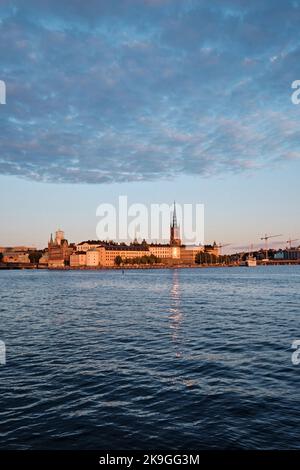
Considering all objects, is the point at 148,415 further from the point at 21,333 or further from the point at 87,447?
the point at 21,333

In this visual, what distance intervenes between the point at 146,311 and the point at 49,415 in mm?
23476

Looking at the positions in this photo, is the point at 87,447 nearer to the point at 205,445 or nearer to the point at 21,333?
the point at 205,445

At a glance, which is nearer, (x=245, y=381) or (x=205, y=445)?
(x=205, y=445)

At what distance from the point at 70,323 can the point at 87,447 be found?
1887 centimetres

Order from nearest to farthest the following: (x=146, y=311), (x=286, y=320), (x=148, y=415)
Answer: (x=148, y=415), (x=286, y=320), (x=146, y=311)

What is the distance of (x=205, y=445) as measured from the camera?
9398 millimetres

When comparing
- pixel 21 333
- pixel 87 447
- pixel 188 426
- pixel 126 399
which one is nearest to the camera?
pixel 87 447

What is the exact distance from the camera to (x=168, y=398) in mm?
12477

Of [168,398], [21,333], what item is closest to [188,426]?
[168,398]

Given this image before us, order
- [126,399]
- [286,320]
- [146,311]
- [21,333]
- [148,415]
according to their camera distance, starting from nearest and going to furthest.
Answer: [148,415] → [126,399] → [21,333] → [286,320] → [146,311]

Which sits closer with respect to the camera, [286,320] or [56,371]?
[56,371]
